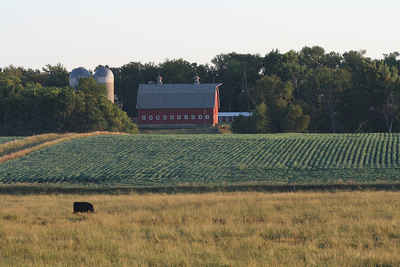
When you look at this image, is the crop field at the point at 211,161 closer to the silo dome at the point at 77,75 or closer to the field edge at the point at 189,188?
the field edge at the point at 189,188

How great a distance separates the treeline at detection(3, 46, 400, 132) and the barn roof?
844cm

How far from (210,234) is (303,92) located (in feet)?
328

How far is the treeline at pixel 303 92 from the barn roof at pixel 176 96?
8.44m

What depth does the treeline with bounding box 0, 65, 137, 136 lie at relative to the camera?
3858 inches

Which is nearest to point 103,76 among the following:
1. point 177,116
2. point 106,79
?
point 106,79

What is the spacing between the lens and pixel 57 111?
9831 centimetres

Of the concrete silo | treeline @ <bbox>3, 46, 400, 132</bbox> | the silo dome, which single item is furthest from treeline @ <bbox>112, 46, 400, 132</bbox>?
the silo dome

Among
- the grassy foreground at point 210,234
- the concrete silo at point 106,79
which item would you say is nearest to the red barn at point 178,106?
the concrete silo at point 106,79

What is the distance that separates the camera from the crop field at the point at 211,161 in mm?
43688

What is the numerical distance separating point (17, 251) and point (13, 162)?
3980 cm

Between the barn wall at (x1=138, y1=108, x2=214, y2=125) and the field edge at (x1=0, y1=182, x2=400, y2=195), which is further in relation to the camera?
the barn wall at (x1=138, y1=108, x2=214, y2=125)

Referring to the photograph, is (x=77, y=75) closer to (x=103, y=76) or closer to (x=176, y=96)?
(x=103, y=76)

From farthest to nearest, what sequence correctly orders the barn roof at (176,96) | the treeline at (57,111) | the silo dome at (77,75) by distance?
the silo dome at (77,75), the barn roof at (176,96), the treeline at (57,111)

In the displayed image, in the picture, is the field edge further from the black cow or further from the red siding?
the red siding
